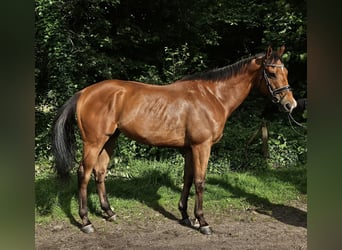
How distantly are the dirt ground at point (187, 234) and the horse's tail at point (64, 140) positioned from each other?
634 mm

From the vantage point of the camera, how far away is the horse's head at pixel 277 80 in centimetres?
396

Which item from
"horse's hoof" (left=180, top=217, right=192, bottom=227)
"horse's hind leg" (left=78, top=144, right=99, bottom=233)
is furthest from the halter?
"horse's hind leg" (left=78, top=144, right=99, bottom=233)

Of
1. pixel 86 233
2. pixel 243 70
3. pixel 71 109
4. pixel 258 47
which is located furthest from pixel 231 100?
pixel 258 47

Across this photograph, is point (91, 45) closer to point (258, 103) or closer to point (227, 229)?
point (258, 103)

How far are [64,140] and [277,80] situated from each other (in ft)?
7.32

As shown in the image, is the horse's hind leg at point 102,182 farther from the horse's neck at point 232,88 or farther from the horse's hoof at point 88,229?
the horse's neck at point 232,88

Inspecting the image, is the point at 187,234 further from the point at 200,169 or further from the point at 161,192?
the point at 161,192

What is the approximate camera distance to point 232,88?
4.19 m

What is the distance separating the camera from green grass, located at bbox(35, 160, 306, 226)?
4.62 m

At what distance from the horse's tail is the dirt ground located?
63 centimetres

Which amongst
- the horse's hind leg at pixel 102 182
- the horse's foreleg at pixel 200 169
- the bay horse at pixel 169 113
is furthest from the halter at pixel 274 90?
the horse's hind leg at pixel 102 182
